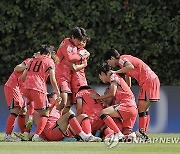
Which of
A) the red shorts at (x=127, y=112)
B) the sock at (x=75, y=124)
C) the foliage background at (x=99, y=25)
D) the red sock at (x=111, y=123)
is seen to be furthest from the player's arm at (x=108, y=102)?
the foliage background at (x=99, y=25)

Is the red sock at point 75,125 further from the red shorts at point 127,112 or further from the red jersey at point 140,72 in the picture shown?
the red jersey at point 140,72

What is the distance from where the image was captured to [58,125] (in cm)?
1527

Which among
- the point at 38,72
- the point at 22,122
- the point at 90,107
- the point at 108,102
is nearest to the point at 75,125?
the point at 90,107

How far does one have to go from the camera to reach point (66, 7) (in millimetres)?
21047

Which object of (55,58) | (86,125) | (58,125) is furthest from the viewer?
(55,58)

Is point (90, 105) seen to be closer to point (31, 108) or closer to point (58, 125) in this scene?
point (58, 125)

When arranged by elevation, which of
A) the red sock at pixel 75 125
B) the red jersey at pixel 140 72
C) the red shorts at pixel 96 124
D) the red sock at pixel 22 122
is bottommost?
the red sock at pixel 22 122

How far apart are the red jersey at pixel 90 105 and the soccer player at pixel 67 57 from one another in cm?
55

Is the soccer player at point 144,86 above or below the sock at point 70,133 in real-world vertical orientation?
above

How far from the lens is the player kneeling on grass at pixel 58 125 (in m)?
14.8

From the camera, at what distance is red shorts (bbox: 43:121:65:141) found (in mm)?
15281

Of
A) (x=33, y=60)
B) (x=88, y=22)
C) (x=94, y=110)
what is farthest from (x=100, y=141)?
(x=88, y=22)

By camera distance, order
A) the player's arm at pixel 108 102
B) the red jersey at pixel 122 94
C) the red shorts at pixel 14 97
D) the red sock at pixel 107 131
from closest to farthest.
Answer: the red sock at pixel 107 131 < the red jersey at pixel 122 94 < the player's arm at pixel 108 102 < the red shorts at pixel 14 97

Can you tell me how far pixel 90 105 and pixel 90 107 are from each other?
0.04 metres
